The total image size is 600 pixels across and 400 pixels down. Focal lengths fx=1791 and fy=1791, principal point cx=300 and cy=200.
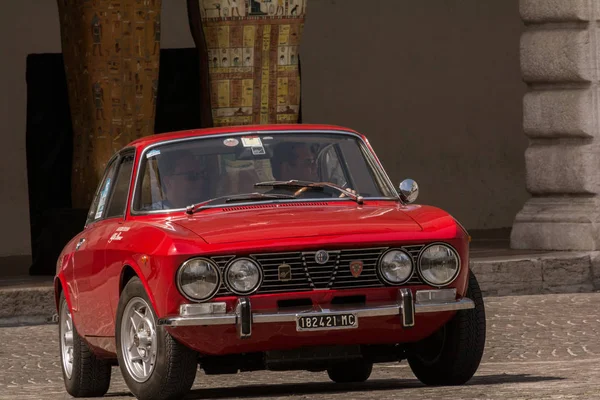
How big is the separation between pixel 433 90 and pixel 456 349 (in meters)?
13.4

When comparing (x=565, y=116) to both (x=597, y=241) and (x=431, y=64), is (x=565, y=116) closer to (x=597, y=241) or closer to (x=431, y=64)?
(x=597, y=241)

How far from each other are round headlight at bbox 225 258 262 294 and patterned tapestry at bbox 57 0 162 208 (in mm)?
7505

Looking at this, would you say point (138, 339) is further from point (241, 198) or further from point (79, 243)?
point (79, 243)

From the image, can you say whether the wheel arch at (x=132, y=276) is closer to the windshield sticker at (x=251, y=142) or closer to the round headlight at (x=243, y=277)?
the round headlight at (x=243, y=277)

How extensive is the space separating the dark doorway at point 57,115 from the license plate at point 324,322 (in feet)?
30.7

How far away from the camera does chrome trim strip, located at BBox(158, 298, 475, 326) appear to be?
7.70 meters

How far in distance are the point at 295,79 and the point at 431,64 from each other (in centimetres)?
579

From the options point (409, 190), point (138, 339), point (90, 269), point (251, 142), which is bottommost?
point (138, 339)

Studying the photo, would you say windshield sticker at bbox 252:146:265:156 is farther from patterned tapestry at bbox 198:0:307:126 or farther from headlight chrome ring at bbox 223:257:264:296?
patterned tapestry at bbox 198:0:307:126

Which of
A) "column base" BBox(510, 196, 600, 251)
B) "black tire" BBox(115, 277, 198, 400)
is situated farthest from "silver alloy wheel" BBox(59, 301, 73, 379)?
"column base" BBox(510, 196, 600, 251)

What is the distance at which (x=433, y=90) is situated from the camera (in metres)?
21.4

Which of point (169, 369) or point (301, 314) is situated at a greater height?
point (301, 314)

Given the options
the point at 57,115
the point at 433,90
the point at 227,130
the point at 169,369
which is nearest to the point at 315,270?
the point at 169,369

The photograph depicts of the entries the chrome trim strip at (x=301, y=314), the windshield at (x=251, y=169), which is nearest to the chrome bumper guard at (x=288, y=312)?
the chrome trim strip at (x=301, y=314)
